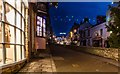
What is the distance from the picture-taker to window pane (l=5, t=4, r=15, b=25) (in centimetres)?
1058

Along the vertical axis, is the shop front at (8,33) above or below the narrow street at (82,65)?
above

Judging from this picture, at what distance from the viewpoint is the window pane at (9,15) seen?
1058 cm

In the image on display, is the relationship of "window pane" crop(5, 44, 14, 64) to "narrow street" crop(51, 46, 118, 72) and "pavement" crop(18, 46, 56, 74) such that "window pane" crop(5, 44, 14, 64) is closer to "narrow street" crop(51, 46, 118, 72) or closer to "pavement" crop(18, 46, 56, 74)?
"pavement" crop(18, 46, 56, 74)

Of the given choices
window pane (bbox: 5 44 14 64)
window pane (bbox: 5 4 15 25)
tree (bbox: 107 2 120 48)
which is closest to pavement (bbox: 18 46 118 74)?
window pane (bbox: 5 44 14 64)

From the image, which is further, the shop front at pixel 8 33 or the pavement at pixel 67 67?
the pavement at pixel 67 67

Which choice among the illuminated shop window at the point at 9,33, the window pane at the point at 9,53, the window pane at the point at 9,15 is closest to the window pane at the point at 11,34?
the illuminated shop window at the point at 9,33

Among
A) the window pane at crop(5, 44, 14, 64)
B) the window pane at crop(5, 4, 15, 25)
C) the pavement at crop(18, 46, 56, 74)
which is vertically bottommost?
the pavement at crop(18, 46, 56, 74)

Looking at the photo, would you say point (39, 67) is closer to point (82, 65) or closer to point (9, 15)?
point (82, 65)

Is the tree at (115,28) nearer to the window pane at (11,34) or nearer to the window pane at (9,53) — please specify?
the window pane at (11,34)

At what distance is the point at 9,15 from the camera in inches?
437

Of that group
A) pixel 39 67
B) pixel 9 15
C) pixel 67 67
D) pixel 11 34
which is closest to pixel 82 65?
pixel 67 67

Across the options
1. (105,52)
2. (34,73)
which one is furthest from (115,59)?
(34,73)

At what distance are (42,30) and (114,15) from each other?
1336 cm

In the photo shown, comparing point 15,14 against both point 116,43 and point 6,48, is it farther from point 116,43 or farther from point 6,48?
point 116,43
